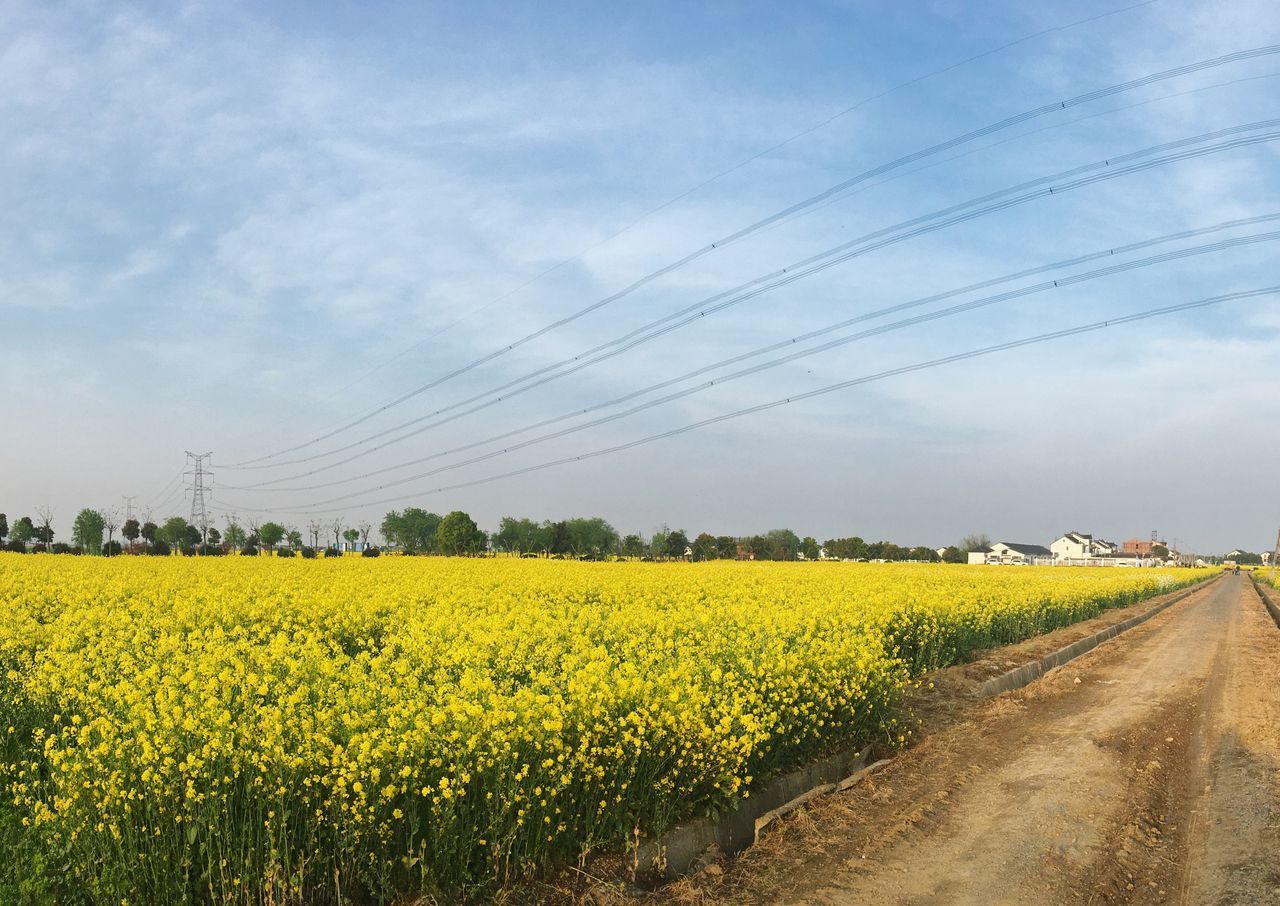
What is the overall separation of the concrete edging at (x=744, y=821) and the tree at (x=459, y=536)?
85.9 m

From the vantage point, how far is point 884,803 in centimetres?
856

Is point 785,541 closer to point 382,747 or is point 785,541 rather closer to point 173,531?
point 173,531

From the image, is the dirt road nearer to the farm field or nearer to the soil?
the soil

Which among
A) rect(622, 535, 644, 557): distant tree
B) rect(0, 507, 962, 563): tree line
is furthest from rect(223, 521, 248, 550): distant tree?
rect(622, 535, 644, 557): distant tree

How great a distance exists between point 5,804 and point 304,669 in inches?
96.9

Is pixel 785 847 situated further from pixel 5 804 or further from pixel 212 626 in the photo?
pixel 212 626

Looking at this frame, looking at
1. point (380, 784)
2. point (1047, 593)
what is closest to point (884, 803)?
point (380, 784)

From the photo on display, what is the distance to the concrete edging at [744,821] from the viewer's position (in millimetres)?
6652

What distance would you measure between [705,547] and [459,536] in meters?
28.6

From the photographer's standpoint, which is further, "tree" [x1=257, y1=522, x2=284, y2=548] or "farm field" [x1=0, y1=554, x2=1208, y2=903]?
"tree" [x1=257, y1=522, x2=284, y2=548]

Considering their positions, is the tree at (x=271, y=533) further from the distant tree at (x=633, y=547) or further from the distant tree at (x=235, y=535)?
the distant tree at (x=633, y=547)

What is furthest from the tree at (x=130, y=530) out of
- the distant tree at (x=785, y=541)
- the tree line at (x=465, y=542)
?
the distant tree at (x=785, y=541)

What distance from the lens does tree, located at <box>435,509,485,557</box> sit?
9756 cm

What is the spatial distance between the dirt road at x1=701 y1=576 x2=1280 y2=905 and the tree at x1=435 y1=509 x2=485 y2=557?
84.7 metres
